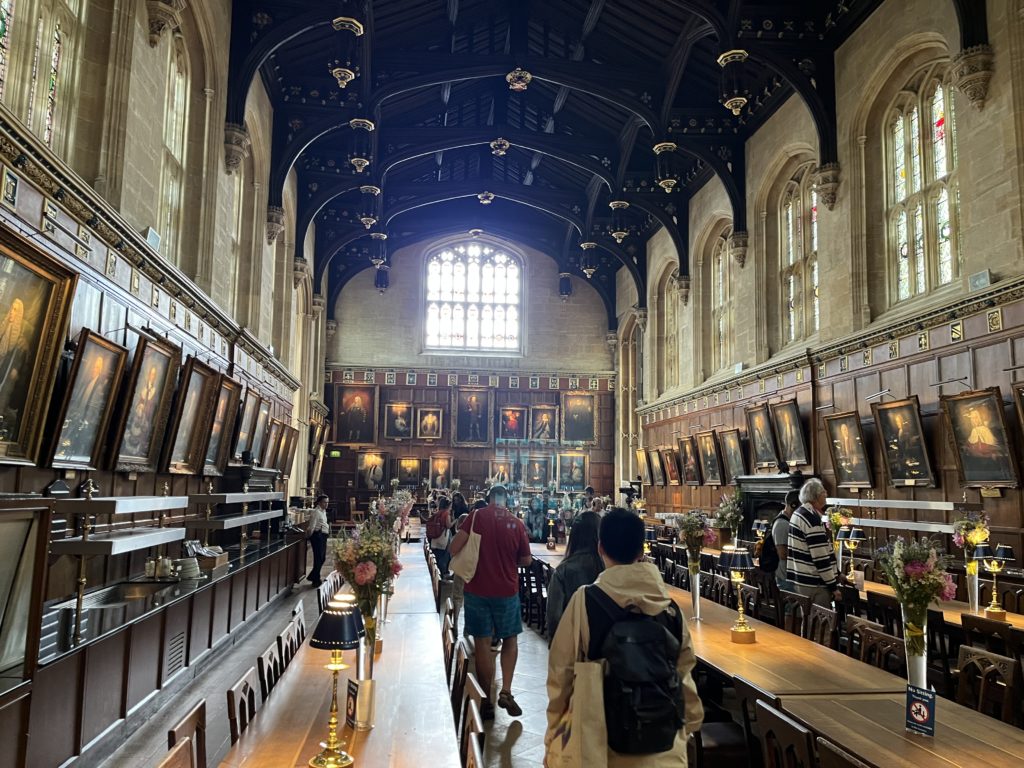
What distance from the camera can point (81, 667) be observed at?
4281 millimetres

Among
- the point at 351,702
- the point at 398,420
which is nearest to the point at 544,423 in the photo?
the point at 398,420

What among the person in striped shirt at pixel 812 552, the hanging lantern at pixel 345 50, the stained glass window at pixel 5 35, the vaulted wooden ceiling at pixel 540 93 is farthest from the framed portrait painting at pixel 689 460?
the stained glass window at pixel 5 35

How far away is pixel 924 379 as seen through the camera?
32.1 ft

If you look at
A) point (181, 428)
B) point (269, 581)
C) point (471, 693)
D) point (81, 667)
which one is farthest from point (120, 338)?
point (471, 693)

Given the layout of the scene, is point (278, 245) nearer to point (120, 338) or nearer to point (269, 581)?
point (269, 581)

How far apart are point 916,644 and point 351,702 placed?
233 cm

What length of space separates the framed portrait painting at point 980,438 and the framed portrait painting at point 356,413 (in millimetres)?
17702

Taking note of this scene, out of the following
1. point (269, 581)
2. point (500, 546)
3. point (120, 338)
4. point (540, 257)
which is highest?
point (540, 257)

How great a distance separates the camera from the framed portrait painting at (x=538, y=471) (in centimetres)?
2453

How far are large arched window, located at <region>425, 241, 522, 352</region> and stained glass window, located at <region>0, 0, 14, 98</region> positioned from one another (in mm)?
19147

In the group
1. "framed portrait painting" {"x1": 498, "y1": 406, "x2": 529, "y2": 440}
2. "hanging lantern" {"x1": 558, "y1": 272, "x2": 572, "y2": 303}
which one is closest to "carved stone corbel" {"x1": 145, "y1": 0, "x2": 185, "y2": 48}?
"hanging lantern" {"x1": 558, "y1": 272, "x2": 572, "y2": 303}

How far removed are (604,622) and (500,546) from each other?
11.2 ft

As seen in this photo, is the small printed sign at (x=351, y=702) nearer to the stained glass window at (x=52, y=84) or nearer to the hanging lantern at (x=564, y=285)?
the stained glass window at (x=52, y=84)

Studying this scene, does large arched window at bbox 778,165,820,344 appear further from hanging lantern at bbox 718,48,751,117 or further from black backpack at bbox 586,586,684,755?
black backpack at bbox 586,586,684,755
